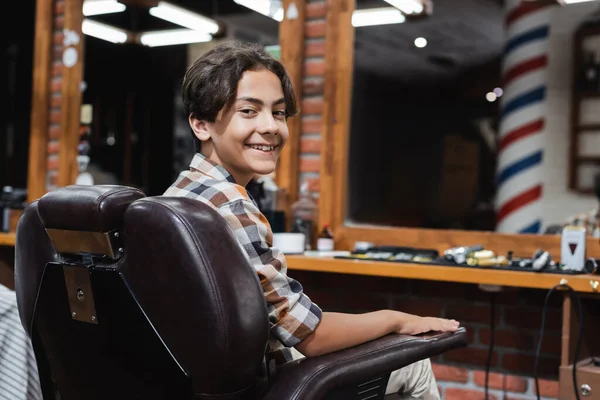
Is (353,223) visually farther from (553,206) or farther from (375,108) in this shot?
(553,206)

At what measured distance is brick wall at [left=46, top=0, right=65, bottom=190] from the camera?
4.18m

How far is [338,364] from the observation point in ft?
4.49

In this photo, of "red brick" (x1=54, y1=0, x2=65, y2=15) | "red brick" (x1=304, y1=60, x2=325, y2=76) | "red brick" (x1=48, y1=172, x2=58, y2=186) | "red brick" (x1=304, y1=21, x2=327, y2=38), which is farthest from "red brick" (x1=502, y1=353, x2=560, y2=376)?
"red brick" (x1=54, y1=0, x2=65, y2=15)

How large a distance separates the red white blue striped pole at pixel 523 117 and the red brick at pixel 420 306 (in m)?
0.49

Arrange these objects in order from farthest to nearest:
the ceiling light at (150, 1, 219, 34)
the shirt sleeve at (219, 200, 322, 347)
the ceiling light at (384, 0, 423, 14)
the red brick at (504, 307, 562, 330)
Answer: the ceiling light at (150, 1, 219, 34)
the ceiling light at (384, 0, 423, 14)
the red brick at (504, 307, 562, 330)
the shirt sleeve at (219, 200, 322, 347)

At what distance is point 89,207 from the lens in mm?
1295

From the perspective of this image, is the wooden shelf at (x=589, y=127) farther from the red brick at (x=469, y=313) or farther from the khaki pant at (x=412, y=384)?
the khaki pant at (x=412, y=384)

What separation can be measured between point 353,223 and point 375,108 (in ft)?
1.85

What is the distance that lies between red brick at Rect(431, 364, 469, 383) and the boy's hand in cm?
146

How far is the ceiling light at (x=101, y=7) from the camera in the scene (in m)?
4.17

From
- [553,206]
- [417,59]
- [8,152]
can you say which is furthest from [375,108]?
[8,152]

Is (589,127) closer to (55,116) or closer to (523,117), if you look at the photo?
(523,117)

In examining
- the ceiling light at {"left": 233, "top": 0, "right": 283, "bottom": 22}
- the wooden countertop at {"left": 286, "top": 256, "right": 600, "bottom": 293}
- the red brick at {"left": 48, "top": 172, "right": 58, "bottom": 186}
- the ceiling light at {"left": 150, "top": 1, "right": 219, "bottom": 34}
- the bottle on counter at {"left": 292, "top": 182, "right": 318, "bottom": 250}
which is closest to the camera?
the wooden countertop at {"left": 286, "top": 256, "right": 600, "bottom": 293}

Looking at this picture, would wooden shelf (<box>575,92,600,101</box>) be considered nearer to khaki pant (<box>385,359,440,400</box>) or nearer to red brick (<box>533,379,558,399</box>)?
red brick (<box>533,379,558,399</box>)
